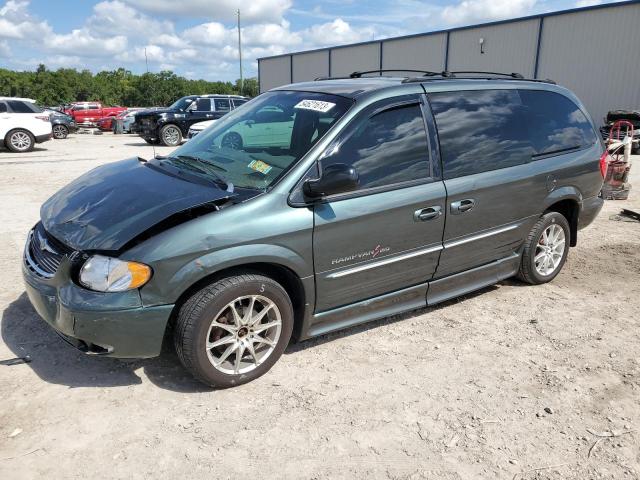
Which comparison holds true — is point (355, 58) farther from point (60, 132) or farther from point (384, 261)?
point (384, 261)

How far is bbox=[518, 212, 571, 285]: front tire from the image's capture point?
15.1 ft

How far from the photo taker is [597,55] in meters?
23.3

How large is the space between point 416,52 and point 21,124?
23247 millimetres

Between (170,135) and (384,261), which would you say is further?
(170,135)

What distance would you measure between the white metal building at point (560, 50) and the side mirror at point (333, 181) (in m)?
23.7

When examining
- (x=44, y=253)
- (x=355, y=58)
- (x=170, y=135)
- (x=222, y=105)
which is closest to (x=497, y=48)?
(x=355, y=58)

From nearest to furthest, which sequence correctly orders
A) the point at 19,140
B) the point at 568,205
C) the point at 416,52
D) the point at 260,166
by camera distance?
1. the point at 260,166
2. the point at 568,205
3. the point at 19,140
4. the point at 416,52

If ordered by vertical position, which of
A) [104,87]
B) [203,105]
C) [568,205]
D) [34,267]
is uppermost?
[104,87]

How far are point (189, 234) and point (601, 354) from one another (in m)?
2.97

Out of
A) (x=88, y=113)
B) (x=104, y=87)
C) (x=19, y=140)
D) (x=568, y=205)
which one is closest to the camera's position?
(x=568, y=205)

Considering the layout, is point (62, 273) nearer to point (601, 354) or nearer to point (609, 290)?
point (601, 354)

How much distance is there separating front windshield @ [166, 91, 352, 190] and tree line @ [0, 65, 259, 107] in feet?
173

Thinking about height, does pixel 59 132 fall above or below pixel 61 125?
below

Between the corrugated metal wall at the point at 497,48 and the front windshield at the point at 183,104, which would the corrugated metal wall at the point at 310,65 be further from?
the front windshield at the point at 183,104
